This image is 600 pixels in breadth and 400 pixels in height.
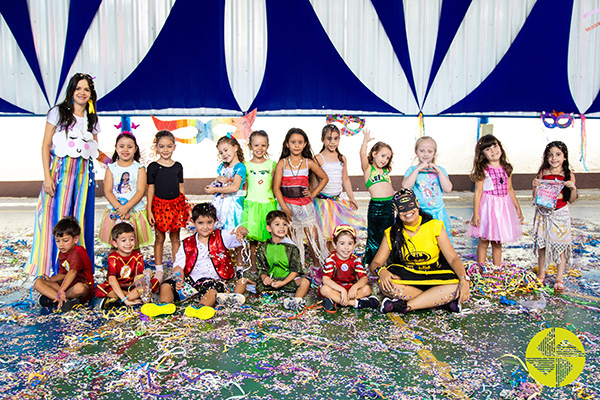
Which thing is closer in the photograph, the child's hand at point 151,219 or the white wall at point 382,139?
the child's hand at point 151,219

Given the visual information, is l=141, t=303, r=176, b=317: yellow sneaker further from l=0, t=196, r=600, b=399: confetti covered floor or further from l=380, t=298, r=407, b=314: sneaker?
l=380, t=298, r=407, b=314: sneaker

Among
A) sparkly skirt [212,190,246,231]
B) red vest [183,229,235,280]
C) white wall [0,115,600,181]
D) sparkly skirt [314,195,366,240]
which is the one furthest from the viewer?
white wall [0,115,600,181]

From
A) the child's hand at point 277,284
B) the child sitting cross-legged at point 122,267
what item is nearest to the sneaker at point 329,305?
the child's hand at point 277,284

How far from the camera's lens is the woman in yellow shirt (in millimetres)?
3455

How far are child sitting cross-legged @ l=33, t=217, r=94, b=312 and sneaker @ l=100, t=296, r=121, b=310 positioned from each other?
7.5 inches

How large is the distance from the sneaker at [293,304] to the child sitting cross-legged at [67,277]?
4.68ft

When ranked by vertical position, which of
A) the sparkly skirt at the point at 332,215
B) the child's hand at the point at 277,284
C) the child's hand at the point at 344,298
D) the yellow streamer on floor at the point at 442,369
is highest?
the sparkly skirt at the point at 332,215

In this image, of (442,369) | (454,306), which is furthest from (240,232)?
(442,369)

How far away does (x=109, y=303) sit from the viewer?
3.54 m

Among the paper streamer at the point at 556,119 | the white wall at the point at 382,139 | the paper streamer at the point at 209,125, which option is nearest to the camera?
the paper streamer at the point at 209,125

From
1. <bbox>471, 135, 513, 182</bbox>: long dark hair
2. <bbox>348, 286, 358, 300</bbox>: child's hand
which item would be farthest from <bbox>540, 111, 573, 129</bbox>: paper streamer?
<bbox>348, 286, 358, 300</bbox>: child's hand

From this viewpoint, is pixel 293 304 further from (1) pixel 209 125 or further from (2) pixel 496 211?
(1) pixel 209 125

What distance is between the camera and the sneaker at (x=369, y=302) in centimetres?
353

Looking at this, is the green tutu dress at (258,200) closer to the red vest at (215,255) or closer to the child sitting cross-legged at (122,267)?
the red vest at (215,255)
